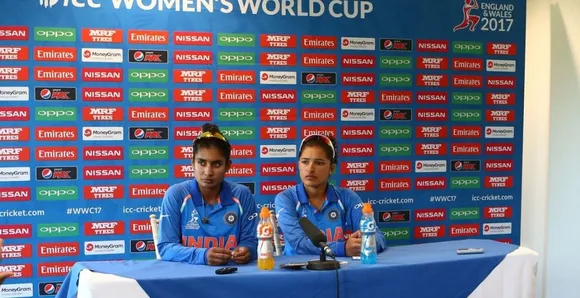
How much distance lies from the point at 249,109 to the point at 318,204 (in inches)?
54.6

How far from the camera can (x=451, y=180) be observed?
458 cm

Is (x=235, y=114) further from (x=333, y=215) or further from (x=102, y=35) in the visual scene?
(x=333, y=215)

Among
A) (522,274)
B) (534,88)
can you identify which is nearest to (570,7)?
(534,88)

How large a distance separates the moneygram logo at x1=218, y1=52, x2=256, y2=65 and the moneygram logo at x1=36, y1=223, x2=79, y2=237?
1618 mm

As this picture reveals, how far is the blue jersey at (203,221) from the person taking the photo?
A: 2736mm

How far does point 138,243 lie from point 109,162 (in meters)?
0.64

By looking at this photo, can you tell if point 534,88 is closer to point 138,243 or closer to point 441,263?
point 441,263

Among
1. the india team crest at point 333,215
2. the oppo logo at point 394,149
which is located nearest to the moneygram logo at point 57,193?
the india team crest at point 333,215

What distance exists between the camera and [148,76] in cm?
403

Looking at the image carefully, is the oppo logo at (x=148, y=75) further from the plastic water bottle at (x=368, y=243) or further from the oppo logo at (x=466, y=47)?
the oppo logo at (x=466, y=47)

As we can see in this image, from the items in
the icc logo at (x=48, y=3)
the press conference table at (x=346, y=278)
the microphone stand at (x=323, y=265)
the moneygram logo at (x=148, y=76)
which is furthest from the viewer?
the moneygram logo at (x=148, y=76)

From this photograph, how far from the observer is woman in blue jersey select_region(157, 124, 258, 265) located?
274cm

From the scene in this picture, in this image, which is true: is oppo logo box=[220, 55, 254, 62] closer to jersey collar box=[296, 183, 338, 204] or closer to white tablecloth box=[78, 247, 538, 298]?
jersey collar box=[296, 183, 338, 204]

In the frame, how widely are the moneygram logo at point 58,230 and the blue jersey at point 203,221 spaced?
1.49 meters
